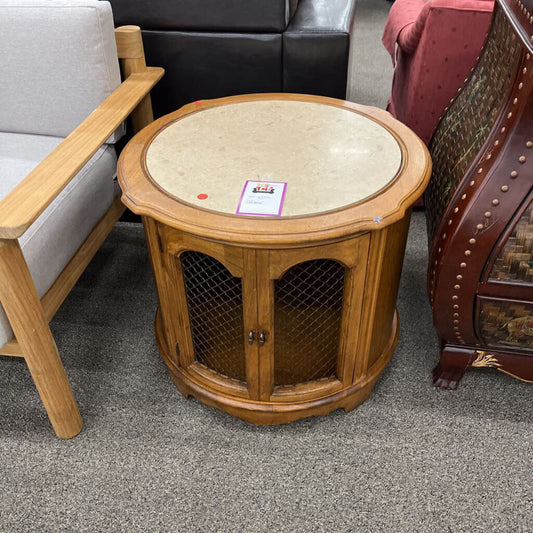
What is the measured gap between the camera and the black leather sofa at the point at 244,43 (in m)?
1.54

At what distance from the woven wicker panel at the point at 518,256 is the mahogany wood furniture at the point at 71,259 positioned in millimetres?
933

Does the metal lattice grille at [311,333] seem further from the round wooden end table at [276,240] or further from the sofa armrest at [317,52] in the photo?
the sofa armrest at [317,52]

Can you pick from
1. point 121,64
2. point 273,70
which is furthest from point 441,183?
point 121,64

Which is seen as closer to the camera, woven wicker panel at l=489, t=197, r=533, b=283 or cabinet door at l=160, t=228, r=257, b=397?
woven wicker panel at l=489, t=197, r=533, b=283

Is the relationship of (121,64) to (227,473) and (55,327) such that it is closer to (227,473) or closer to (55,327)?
(55,327)

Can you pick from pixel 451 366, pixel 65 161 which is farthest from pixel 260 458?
pixel 65 161

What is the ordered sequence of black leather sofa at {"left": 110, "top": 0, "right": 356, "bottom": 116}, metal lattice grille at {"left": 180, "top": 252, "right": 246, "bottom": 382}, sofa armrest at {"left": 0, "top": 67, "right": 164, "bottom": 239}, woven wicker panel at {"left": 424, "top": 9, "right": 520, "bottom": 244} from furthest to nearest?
1. black leather sofa at {"left": 110, "top": 0, "right": 356, "bottom": 116}
2. metal lattice grille at {"left": 180, "top": 252, "right": 246, "bottom": 382}
3. woven wicker panel at {"left": 424, "top": 9, "right": 520, "bottom": 244}
4. sofa armrest at {"left": 0, "top": 67, "right": 164, "bottom": 239}

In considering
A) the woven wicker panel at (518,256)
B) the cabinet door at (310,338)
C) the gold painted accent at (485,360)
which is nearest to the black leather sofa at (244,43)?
the cabinet door at (310,338)

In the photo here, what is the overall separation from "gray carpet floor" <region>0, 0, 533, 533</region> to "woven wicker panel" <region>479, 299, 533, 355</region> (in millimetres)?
213

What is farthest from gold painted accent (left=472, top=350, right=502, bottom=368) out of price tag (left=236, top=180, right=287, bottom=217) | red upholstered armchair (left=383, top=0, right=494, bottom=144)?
red upholstered armchair (left=383, top=0, right=494, bottom=144)

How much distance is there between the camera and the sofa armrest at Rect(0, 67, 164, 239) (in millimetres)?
957

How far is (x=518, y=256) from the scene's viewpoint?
1.08 metres

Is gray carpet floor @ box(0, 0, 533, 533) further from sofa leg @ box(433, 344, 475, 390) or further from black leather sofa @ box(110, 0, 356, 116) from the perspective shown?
black leather sofa @ box(110, 0, 356, 116)

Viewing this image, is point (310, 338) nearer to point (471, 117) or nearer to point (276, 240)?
point (276, 240)
